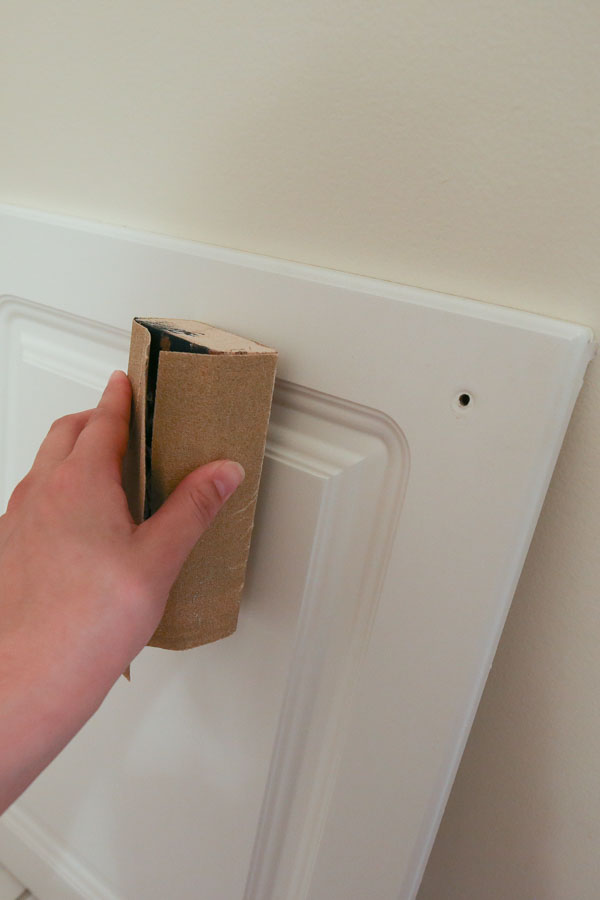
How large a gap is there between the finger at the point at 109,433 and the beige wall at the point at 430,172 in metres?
0.11

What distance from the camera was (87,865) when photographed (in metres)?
0.52

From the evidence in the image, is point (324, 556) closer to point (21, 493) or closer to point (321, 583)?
point (321, 583)

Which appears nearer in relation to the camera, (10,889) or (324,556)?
(324,556)

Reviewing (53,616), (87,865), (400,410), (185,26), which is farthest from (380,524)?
(87,865)

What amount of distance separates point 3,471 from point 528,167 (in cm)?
43

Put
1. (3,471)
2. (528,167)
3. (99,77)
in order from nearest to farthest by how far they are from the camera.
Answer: (528,167) → (99,77) → (3,471)

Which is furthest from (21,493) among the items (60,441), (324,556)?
(324,556)

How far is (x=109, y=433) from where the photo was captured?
1.14 feet

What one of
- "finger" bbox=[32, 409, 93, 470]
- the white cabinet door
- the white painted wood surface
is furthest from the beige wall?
the white painted wood surface

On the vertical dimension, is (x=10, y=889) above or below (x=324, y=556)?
below

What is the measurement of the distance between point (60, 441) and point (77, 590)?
0.34 ft

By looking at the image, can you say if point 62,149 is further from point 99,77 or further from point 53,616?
point 53,616

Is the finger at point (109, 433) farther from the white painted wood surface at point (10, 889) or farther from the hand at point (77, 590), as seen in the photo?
the white painted wood surface at point (10, 889)

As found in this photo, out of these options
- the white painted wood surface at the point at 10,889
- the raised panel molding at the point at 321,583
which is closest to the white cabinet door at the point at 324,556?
the raised panel molding at the point at 321,583
